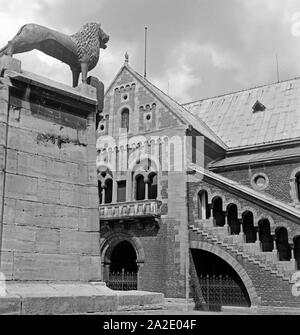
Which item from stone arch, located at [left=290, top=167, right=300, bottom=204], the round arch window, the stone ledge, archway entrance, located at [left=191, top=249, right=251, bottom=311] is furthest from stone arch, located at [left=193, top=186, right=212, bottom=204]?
the stone ledge

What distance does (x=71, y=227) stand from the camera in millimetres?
7691

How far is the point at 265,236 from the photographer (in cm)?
2170

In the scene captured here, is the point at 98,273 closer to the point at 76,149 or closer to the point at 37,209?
the point at 37,209

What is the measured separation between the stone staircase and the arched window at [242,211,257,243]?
4.89 ft

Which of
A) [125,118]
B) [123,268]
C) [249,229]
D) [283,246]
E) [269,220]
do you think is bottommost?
[123,268]

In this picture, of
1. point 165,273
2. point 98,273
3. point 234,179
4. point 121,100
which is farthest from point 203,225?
point 98,273

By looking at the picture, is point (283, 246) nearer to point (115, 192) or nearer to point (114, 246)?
point (114, 246)

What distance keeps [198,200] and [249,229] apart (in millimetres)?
2871

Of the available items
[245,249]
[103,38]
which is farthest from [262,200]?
[103,38]

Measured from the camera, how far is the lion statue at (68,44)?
26.0ft

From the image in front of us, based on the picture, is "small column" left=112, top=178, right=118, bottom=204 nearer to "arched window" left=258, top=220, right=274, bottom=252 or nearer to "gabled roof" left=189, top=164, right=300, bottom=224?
"gabled roof" left=189, top=164, right=300, bottom=224

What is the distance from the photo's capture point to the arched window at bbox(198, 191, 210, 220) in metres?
22.8

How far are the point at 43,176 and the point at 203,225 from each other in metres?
15.4
